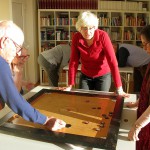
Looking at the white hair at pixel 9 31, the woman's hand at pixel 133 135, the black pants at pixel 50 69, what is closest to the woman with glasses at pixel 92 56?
the woman's hand at pixel 133 135

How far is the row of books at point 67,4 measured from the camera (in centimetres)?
561

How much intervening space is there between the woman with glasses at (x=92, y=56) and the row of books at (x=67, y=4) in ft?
12.0

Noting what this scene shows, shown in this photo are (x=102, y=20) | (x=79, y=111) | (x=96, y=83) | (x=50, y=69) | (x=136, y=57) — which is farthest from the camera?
(x=102, y=20)

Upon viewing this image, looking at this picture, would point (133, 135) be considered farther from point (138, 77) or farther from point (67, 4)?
point (67, 4)

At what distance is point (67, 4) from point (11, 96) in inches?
194

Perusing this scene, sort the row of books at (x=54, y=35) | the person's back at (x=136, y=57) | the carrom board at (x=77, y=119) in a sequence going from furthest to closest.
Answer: the row of books at (x=54, y=35)
the person's back at (x=136, y=57)
the carrom board at (x=77, y=119)

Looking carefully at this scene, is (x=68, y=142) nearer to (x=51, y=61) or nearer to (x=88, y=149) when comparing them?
(x=88, y=149)

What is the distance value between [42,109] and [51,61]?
2687 mm

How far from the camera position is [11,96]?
1.11 m

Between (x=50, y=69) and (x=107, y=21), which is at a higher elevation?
(x=107, y=21)

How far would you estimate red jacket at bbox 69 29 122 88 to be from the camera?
2.09 m

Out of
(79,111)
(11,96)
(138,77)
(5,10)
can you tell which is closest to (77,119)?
(79,111)

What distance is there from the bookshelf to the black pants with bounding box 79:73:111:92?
11.5 feet

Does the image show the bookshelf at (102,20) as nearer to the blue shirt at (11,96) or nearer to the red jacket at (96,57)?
the red jacket at (96,57)
